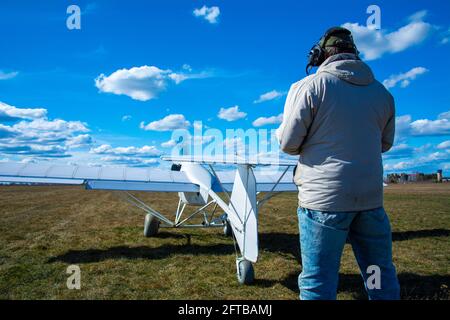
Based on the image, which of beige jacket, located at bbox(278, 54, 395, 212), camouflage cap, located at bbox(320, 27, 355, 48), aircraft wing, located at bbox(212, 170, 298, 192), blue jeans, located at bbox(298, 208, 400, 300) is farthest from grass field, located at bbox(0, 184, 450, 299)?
camouflage cap, located at bbox(320, 27, 355, 48)

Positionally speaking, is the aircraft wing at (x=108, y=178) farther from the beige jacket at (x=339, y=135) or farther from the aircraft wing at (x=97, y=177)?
the beige jacket at (x=339, y=135)

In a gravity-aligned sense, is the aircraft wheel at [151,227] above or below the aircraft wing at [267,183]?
below

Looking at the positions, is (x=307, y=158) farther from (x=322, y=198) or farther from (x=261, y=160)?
(x=261, y=160)

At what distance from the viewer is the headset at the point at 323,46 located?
2.41 metres

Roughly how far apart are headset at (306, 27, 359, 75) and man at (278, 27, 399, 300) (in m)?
0.14

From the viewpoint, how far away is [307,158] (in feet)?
7.45

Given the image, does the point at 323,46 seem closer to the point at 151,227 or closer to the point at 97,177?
the point at 97,177

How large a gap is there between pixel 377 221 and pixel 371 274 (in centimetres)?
38

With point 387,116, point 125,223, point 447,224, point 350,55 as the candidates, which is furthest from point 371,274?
point 447,224

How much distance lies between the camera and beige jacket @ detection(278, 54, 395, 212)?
2.13 meters

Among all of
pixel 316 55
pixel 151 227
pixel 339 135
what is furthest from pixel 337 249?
pixel 151 227

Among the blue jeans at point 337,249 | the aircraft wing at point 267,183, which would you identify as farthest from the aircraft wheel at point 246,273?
the blue jeans at point 337,249

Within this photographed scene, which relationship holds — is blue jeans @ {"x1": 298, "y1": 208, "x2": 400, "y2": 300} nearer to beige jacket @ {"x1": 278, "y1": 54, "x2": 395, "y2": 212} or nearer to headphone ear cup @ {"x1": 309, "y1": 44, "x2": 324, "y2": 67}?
beige jacket @ {"x1": 278, "y1": 54, "x2": 395, "y2": 212}

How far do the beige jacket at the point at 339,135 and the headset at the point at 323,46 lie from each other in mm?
190
